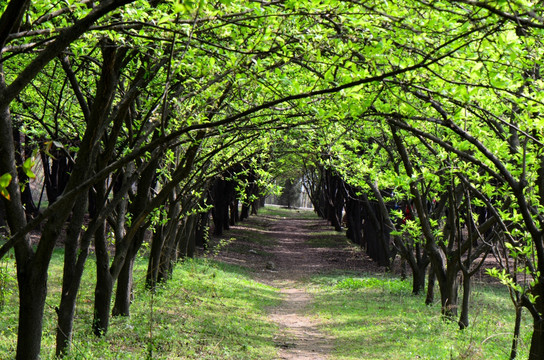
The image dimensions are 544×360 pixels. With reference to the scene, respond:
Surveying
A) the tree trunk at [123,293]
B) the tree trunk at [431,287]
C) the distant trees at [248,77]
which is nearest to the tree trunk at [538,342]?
the distant trees at [248,77]

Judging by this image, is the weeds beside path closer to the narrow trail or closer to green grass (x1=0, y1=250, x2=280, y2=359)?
the narrow trail

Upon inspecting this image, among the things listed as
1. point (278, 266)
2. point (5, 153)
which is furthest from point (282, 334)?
point (278, 266)

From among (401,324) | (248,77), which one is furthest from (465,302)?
Result: (248,77)

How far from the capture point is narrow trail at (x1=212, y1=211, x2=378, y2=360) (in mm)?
11195

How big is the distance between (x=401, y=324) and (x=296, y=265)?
13.9 metres

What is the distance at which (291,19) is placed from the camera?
5.58m

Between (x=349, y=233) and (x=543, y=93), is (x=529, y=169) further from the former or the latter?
(x=349, y=233)

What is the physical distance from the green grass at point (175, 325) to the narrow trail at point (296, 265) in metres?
0.42

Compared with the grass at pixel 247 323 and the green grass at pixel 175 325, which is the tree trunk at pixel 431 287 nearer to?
the grass at pixel 247 323

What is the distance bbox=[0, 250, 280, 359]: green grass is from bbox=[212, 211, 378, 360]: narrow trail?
1.39 ft

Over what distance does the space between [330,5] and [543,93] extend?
9.11ft

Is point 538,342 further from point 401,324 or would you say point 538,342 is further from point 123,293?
point 123,293

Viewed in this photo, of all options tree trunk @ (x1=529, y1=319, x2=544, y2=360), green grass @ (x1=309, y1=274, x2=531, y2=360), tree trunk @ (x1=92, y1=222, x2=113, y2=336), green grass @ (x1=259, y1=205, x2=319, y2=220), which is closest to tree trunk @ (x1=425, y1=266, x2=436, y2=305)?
green grass @ (x1=309, y1=274, x2=531, y2=360)

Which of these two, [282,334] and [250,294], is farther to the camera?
[250,294]
